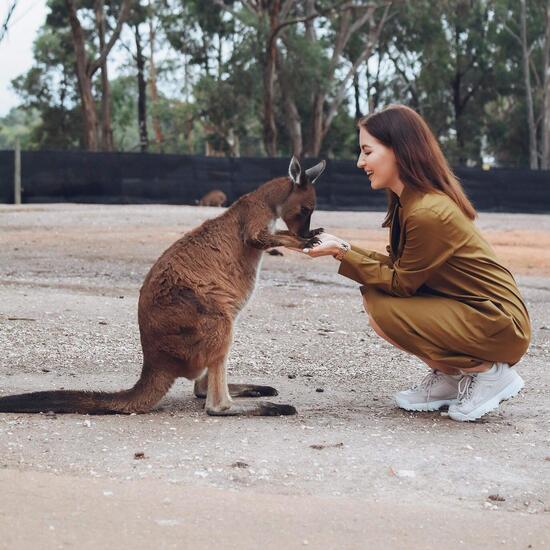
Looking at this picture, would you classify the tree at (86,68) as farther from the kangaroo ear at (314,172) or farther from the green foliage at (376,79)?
the kangaroo ear at (314,172)

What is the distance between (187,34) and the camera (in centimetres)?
4494

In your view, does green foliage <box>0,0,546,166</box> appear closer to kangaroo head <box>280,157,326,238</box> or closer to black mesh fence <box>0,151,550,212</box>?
black mesh fence <box>0,151,550,212</box>

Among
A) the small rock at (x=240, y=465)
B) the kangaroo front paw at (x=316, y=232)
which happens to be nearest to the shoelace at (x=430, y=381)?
the kangaroo front paw at (x=316, y=232)

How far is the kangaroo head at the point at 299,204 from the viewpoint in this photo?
5363mm

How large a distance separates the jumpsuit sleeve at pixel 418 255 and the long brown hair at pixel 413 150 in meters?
0.18

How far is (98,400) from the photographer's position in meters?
4.76

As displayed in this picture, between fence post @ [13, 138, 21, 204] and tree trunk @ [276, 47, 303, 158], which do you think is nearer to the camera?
fence post @ [13, 138, 21, 204]

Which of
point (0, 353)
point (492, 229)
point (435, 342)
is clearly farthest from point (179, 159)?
point (435, 342)

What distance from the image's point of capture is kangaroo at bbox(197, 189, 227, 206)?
24.7m

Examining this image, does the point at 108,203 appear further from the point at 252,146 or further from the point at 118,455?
the point at 252,146

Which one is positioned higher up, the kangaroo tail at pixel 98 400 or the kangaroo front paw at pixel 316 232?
the kangaroo front paw at pixel 316 232

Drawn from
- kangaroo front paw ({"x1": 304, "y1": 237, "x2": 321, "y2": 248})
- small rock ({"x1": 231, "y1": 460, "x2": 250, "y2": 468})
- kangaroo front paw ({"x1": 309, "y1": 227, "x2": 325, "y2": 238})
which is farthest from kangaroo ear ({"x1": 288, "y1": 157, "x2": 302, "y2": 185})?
small rock ({"x1": 231, "y1": 460, "x2": 250, "y2": 468})

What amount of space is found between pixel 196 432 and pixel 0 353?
2.29 meters

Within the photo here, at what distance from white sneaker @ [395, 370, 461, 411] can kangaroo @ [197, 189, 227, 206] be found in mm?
19672
